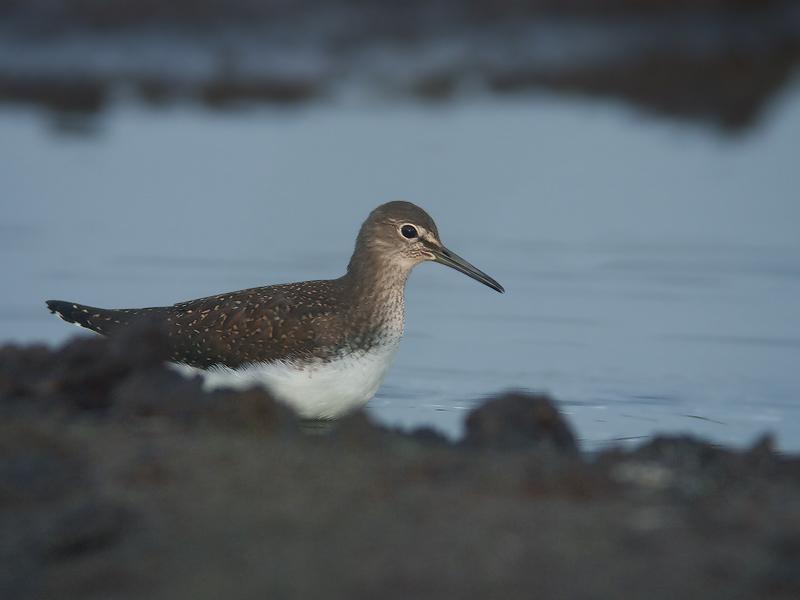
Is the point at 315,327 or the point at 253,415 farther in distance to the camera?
the point at 315,327

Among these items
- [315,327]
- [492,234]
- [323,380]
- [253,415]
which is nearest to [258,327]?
[315,327]

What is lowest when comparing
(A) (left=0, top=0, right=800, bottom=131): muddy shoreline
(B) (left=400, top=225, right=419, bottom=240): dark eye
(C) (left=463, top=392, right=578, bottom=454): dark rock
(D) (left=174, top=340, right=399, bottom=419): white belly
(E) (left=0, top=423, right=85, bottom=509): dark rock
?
(E) (left=0, top=423, right=85, bottom=509): dark rock

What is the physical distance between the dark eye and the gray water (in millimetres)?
1002

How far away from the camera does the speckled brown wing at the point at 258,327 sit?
8117 millimetres

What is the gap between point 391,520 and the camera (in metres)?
5.06

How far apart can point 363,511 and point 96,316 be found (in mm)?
4229

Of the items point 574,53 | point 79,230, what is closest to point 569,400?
point 79,230

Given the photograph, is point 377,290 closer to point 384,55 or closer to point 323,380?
point 323,380

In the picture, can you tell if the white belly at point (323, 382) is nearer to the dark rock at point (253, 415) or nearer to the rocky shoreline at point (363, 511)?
the rocky shoreline at point (363, 511)

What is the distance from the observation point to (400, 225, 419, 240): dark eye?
8883 mm

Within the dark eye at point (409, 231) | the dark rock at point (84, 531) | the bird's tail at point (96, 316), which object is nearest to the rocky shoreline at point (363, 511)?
the dark rock at point (84, 531)

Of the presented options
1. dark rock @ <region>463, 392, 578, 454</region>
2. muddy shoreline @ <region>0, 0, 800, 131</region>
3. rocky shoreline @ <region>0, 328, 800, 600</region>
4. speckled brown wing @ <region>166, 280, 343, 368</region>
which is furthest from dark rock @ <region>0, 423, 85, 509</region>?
muddy shoreline @ <region>0, 0, 800, 131</region>

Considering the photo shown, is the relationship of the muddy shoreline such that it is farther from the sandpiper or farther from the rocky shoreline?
the rocky shoreline

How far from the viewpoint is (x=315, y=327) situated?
8164 mm
